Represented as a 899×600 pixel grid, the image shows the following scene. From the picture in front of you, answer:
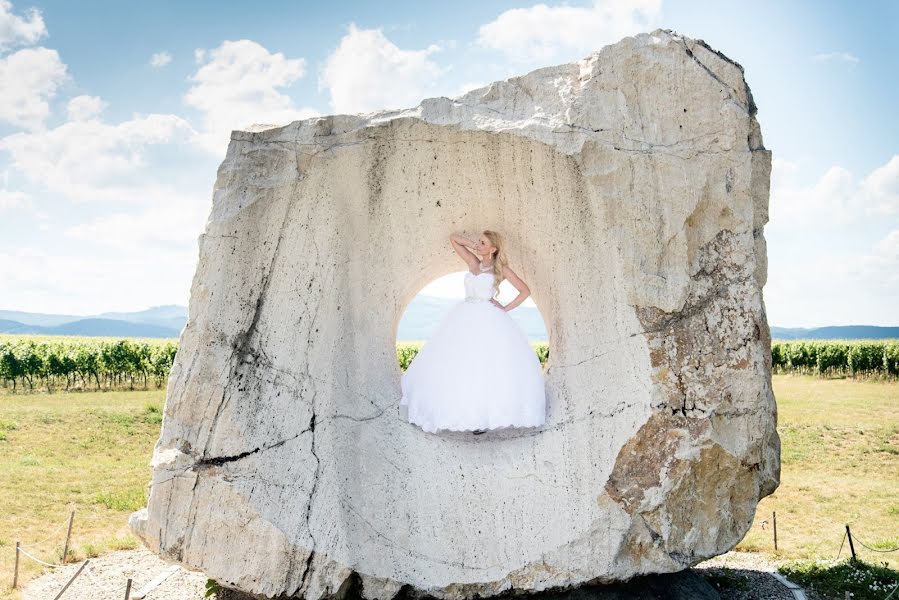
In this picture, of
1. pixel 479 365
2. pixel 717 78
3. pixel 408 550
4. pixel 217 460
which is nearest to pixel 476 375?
pixel 479 365

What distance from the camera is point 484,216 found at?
269 inches

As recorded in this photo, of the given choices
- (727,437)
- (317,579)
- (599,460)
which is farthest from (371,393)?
(727,437)

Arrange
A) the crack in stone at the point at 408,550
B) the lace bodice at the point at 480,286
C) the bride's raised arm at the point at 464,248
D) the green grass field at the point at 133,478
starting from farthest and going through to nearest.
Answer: the green grass field at the point at 133,478
the lace bodice at the point at 480,286
the bride's raised arm at the point at 464,248
the crack in stone at the point at 408,550

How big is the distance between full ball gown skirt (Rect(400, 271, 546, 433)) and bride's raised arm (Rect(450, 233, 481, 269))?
15cm

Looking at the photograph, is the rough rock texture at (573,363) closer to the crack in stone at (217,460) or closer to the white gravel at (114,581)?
the crack in stone at (217,460)

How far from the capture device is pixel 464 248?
7.00 meters

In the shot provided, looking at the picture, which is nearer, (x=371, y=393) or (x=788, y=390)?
(x=371, y=393)

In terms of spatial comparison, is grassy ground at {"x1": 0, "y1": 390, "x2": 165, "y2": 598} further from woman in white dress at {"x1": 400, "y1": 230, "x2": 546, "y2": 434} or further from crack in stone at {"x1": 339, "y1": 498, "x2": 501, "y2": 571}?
woman in white dress at {"x1": 400, "y1": 230, "x2": 546, "y2": 434}

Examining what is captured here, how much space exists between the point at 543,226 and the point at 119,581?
5.69 metres

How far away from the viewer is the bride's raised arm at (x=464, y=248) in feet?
22.8

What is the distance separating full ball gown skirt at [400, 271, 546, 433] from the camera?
258 inches

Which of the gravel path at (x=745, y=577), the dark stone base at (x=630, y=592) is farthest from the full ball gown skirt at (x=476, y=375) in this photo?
the gravel path at (x=745, y=577)

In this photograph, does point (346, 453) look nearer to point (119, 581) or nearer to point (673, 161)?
point (119, 581)

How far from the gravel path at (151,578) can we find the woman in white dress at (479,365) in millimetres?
2965
